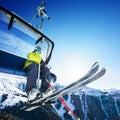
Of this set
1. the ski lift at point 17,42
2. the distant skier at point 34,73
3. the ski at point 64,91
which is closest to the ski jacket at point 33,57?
the distant skier at point 34,73

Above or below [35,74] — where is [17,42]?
above

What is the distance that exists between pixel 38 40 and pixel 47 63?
1.32 meters

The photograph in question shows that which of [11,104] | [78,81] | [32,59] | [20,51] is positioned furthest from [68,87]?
[11,104]

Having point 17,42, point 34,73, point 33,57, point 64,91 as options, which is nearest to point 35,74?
point 34,73

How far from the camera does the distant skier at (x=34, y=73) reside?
284 inches

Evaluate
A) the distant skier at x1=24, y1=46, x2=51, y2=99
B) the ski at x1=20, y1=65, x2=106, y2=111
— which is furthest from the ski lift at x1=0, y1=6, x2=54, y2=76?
the ski at x1=20, y1=65, x2=106, y2=111

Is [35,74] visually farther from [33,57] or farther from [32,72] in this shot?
[33,57]

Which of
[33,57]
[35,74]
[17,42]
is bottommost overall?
[35,74]

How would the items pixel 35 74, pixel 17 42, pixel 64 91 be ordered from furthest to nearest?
pixel 17 42 < pixel 35 74 < pixel 64 91

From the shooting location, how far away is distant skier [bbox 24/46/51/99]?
7216 millimetres

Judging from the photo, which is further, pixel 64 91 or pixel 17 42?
pixel 17 42

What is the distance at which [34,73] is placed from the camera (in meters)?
7.55

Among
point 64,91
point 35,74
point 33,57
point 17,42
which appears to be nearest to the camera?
point 64,91

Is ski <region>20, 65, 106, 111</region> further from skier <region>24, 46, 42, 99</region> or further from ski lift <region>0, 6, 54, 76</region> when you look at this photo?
ski lift <region>0, 6, 54, 76</region>
